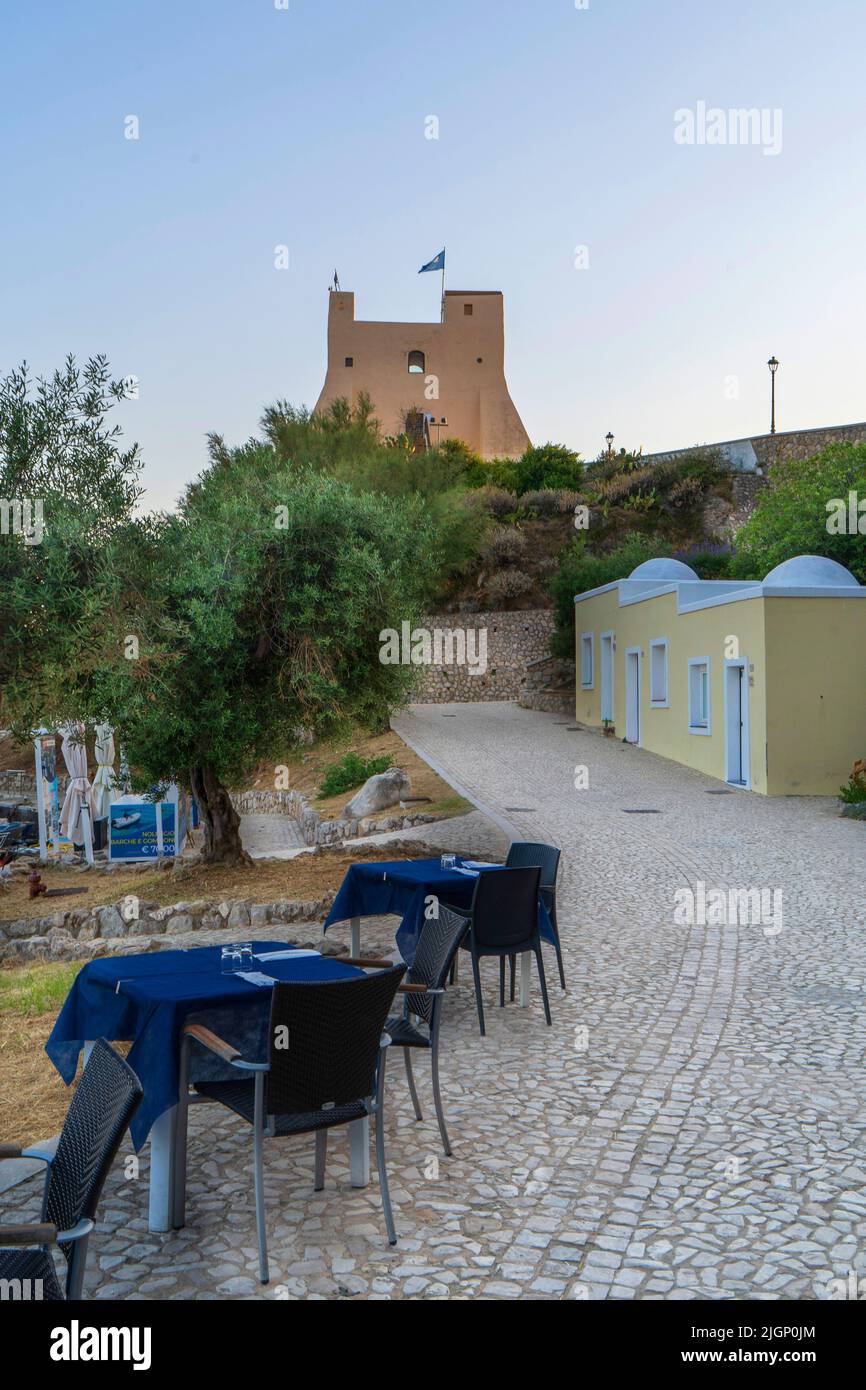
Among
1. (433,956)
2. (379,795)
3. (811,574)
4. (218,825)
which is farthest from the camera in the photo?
(811,574)

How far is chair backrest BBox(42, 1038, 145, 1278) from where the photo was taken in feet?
8.73

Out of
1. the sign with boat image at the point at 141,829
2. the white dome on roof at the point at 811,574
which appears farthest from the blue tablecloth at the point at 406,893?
the white dome on roof at the point at 811,574

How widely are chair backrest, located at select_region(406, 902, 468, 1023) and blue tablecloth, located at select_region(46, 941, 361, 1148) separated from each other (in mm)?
382

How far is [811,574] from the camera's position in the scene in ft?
64.2

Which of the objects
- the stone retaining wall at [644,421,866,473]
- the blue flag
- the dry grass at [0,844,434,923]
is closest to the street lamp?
the stone retaining wall at [644,421,866,473]

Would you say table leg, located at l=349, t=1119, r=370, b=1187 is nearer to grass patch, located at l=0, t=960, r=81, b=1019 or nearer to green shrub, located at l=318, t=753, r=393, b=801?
grass patch, located at l=0, t=960, r=81, b=1019

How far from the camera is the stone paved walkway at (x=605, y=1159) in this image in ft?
11.1

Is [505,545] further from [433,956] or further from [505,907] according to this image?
[433,956]

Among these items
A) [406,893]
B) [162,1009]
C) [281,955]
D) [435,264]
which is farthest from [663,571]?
[435,264]

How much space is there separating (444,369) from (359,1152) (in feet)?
187

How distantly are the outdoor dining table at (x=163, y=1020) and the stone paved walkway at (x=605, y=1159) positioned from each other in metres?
0.25
